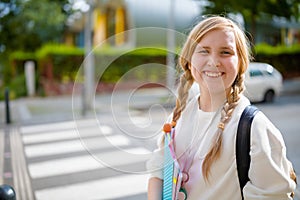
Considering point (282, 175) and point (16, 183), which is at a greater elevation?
point (282, 175)

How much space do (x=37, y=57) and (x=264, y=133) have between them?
19951 mm

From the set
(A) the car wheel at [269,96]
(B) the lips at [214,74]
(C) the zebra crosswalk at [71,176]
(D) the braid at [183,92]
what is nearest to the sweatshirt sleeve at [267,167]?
(B) the lips at [214,74]

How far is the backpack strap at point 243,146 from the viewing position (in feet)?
4.02

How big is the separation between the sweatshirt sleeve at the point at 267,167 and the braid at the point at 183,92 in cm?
37

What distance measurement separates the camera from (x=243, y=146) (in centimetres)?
123

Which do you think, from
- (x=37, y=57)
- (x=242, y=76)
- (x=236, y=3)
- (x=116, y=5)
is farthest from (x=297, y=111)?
(x=116, y=5)

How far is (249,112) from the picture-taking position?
4.19ft

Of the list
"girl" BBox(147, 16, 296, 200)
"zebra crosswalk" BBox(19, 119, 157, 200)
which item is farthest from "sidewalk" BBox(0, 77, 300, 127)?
"zebra crosswalk" BBox(19, 119, 157, 200)

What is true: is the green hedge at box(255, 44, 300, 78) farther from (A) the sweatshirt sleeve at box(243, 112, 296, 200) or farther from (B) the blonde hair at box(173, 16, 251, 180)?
(A) the sweatshirt sleeve at box(243, 112, 296, 200)

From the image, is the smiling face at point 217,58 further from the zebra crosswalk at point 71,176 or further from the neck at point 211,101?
the zebra crosswalk at point 71,176

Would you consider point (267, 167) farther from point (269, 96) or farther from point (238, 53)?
point (269, 96)

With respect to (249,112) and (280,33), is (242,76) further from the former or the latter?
(280,33)

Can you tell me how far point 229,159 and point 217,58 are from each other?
356 millimetres

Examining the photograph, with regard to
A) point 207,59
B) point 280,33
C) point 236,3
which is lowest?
point 280,33
